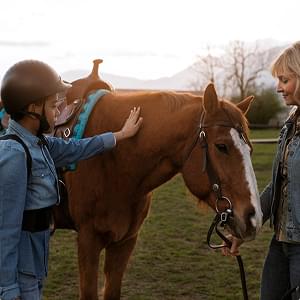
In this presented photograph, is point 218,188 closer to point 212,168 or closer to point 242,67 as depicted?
point 212,168

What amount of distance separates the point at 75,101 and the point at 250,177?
4.68ft

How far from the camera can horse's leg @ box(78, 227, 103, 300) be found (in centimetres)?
326

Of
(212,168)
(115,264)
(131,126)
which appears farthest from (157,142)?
(115,264)

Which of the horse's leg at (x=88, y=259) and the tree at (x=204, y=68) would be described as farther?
the tree at (x=204, y=68)

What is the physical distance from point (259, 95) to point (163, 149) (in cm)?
3734

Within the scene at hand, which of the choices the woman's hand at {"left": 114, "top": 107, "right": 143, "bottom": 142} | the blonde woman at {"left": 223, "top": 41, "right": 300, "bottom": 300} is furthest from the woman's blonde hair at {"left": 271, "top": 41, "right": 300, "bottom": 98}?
the woman's hand at {"left": 114, "top": 107, "right": 143, "bottom": 142}

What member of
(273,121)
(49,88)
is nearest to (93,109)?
(49,88)

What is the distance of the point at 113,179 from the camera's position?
3219 millimetres

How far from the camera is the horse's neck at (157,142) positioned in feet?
9.64

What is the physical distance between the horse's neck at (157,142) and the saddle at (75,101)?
285 mm

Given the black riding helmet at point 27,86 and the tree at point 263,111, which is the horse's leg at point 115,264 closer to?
the black riding helmet at point 27,86

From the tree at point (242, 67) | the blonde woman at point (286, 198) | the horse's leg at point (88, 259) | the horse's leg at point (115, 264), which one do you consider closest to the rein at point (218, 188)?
the blonde woman at point (286, 198)

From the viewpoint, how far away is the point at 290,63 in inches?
93.1

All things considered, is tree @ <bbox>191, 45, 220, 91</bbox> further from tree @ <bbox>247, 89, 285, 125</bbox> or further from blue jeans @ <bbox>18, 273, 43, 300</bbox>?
blue jeans @ <bbox>18, 273, 43, 300</bbox>
